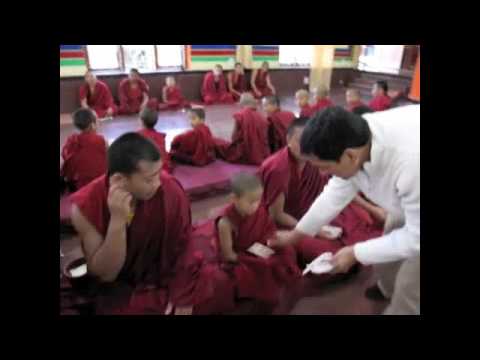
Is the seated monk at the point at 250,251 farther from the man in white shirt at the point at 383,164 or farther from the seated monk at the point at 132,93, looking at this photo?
the seated monk at the point at 132,93

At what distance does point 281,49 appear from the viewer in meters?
9.45

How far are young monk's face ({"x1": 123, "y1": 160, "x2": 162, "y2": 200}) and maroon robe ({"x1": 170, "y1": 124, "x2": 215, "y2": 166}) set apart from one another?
2259 mm

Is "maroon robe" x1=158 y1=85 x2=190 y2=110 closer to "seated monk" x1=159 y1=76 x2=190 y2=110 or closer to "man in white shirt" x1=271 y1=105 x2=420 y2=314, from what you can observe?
"seated monk" x1=159 y1=76 x2=190 y2=110

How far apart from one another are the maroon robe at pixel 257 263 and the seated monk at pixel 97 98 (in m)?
4.98

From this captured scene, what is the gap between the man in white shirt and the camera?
130cm

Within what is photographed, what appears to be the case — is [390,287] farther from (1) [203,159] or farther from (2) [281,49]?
(2) [281,49]

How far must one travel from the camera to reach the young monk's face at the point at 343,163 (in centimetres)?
134

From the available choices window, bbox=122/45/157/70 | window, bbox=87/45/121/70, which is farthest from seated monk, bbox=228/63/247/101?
window, bbox=87/45/121/70

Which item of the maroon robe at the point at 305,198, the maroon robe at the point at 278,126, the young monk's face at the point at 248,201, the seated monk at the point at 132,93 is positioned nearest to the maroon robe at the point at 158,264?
the young monk's face at the point at 248,201

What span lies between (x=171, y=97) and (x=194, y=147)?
389 centimetres

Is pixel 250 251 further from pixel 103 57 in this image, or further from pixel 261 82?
pixel 261 82

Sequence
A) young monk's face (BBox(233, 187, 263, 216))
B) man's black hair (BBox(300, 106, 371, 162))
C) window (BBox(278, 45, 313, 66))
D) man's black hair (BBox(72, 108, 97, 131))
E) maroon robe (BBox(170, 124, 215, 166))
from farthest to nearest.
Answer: window (BBox(278, 45, 313, 66))
maroon robe (BBox(170, 124, 215, 166))
man's black hair (BBox(72, 108, 97, 131))
young monk's face (BBox(233, 187, 263, 216))
man's black hair (BBox(300, 106, 371, 162))

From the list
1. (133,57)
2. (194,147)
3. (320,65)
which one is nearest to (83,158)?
(194,147)

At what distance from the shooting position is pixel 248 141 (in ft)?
13.0
